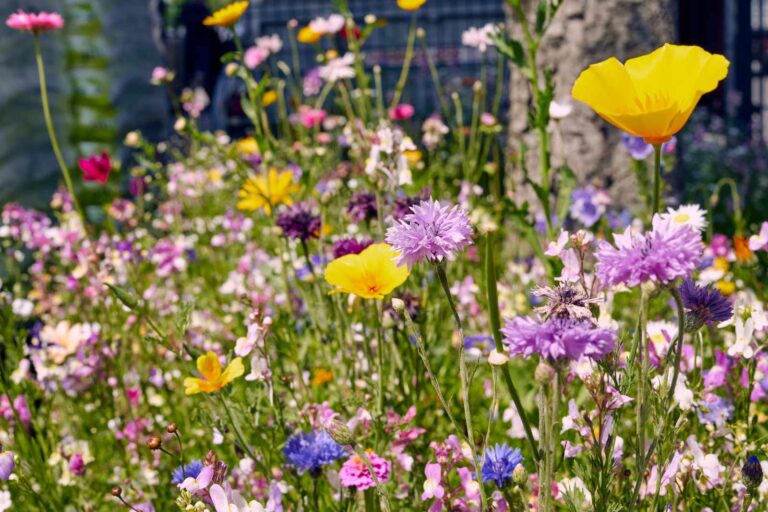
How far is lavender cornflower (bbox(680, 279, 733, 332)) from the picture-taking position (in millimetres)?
937

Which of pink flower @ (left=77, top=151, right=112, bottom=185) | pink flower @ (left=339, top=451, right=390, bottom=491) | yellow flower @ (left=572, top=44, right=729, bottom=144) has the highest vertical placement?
yellow flower @ (left=572, top=44, right=729, bottom=144)

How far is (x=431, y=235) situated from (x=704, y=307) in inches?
12.4

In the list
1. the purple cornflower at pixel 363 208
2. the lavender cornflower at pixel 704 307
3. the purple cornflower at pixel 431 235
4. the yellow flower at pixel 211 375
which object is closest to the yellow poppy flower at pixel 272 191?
the purple cornflower at pixel 363 208

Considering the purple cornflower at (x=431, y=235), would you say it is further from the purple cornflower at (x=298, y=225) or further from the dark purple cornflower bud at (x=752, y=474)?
the purple cornflower at (x=298, y=225)

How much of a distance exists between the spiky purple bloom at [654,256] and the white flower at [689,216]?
41 mm

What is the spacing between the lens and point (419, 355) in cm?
141

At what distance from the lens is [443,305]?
1.89m

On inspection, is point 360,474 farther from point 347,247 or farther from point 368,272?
point 347,247

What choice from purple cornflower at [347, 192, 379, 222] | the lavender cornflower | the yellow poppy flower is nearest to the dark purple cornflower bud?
the lavender cornflower

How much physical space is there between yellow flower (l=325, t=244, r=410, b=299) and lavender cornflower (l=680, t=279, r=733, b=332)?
37 cm

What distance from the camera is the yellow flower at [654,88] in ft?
3.04

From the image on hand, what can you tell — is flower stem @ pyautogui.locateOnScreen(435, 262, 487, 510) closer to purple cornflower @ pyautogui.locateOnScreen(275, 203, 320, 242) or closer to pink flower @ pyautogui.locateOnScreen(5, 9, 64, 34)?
purple cornflower @ pyautogui.locateOnScreen(275, 203, 320, 242)

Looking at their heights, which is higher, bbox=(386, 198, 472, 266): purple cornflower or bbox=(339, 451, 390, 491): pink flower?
bbox=(386, 198, 472, 266): purple cornflower

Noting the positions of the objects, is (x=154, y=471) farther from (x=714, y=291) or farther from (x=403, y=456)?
(x=714, y=291)
